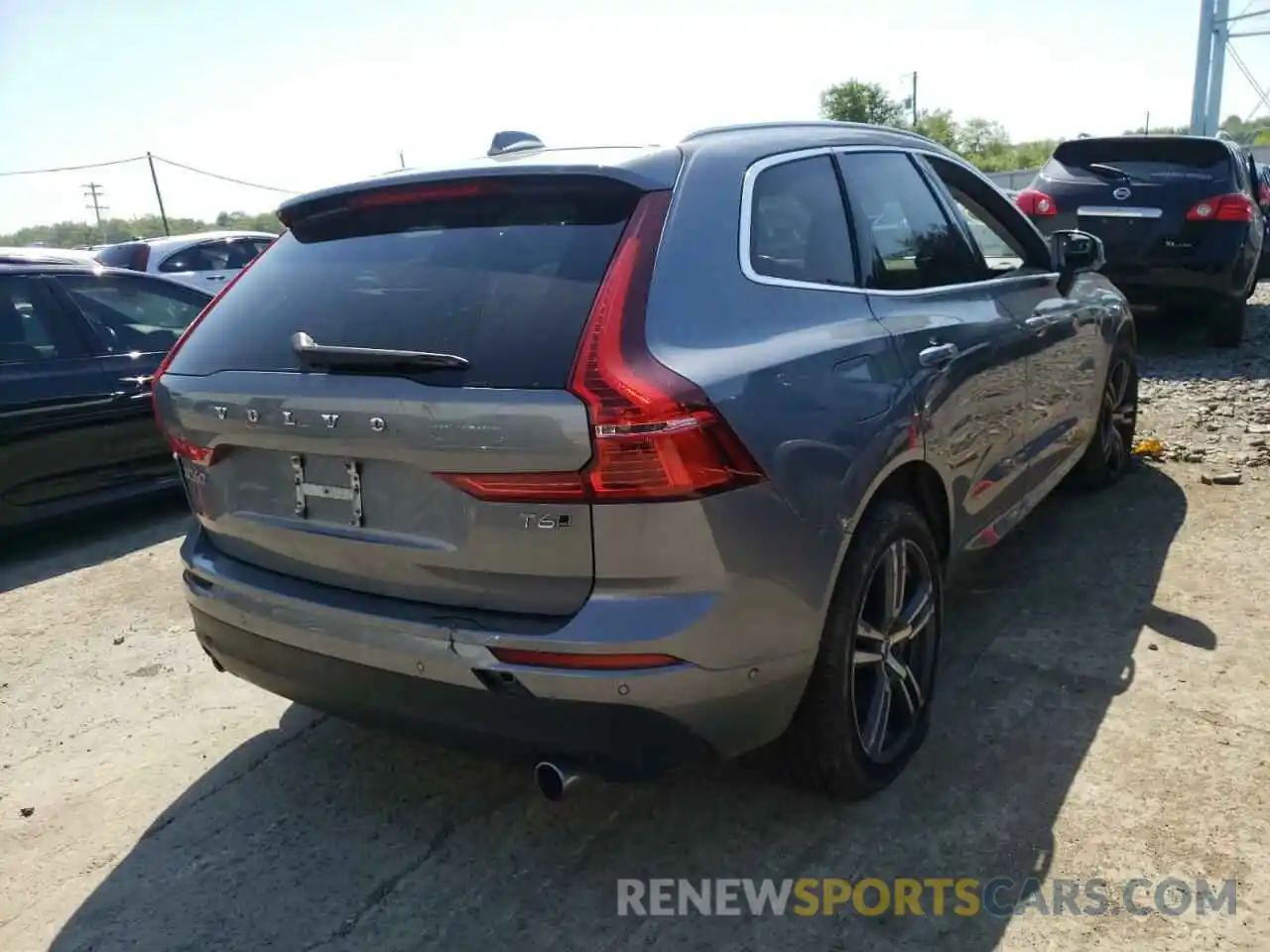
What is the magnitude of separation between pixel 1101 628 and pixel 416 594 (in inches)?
104

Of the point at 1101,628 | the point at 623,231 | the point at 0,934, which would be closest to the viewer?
the point at 623,231

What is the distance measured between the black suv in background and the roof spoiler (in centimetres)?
647

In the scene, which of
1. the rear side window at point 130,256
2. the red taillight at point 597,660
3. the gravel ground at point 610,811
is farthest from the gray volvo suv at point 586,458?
the rear side window at point 130,256

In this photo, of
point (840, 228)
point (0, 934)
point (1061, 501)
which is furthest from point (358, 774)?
point (1061, 501)

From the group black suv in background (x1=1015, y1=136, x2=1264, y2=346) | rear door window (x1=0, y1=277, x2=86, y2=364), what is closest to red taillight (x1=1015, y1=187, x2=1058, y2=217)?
black suv in background (x1=1015, y1=136, x2=1264, y2=346)

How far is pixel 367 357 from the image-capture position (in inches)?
89.0

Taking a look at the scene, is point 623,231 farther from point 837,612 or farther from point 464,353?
point 837,612

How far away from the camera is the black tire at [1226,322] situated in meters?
8.38

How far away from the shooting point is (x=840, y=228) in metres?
2.90

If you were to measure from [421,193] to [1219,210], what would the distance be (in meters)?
7.51

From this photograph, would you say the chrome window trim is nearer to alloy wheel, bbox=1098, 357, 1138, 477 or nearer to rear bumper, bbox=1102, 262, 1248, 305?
alloy wheel, bbox=1098, 357, 1138, 477

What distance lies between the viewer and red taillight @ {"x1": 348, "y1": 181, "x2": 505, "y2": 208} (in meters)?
2.48

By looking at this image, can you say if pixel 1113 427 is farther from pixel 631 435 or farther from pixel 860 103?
pixel 860 103

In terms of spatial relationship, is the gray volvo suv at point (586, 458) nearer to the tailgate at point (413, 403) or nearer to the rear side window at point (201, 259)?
the tailgate at point (413, 403)
